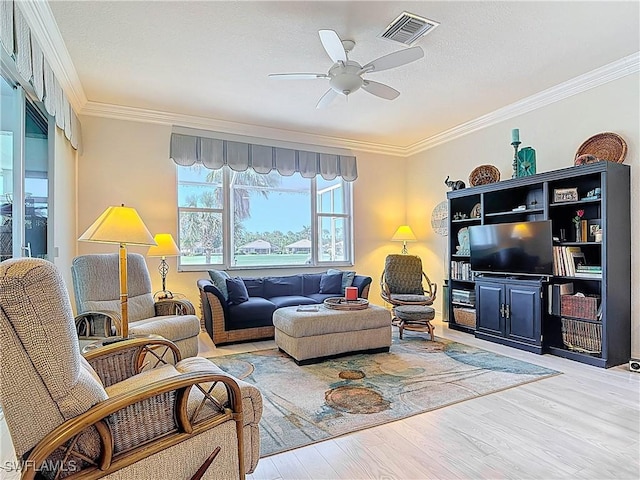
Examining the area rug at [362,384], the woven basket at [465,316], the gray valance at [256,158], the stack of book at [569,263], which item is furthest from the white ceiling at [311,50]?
the area rug at [362,384]

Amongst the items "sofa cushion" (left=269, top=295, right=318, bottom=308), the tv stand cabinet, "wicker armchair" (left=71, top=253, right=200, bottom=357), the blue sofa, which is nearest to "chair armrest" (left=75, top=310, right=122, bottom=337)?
"wicker armchair" (left=71, top=253, right=200, bottom=357)

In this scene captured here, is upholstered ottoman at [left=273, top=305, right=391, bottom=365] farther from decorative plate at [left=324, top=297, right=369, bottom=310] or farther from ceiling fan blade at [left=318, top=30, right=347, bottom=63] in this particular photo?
ceiling fan blade at [left=318, top=30, right=347, bottom=63]

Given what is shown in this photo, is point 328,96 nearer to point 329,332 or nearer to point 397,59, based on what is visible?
point 397,59

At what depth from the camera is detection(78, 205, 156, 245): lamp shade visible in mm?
2283

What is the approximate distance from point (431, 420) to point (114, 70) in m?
4.07

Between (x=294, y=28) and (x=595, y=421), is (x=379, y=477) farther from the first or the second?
(x=294, y=28)

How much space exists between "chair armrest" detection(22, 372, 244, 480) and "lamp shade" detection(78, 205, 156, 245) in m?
1.18

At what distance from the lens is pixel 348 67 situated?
306 cm

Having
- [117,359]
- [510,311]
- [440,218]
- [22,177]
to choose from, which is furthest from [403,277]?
[22,177]

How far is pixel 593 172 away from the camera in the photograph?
3.43 metres

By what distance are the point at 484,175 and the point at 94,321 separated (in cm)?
457

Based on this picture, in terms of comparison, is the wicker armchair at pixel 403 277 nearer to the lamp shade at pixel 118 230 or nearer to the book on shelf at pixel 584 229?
the book on shelf at pixel 584 229

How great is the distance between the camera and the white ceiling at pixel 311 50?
275 centimetres

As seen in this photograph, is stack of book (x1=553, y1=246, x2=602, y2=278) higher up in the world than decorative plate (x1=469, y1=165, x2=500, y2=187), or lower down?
lower down
